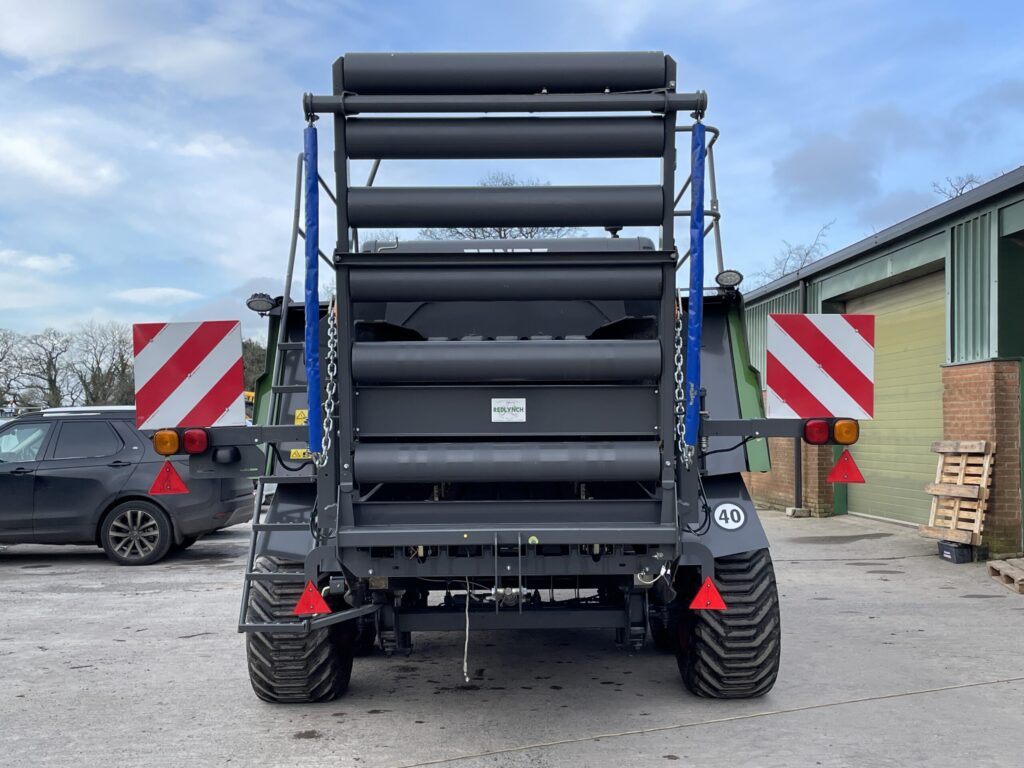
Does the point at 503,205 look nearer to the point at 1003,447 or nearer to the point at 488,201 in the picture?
the point at 488,201

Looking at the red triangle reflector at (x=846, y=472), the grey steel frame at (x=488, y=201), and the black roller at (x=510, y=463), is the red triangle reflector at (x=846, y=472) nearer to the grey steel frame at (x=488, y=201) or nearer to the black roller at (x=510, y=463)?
the grey steel frame at (x=488, y=201)

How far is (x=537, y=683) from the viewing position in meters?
5.95

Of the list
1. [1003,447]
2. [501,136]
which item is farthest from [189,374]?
[1003,447]

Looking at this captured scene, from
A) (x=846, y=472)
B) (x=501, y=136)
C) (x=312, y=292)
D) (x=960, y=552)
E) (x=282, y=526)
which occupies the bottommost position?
(x=960, y=552)

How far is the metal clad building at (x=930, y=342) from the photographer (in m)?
10.8

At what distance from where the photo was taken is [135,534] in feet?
38.0

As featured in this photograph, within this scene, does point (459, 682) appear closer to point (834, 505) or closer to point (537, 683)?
point (537, 683)

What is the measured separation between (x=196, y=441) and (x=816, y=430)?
284 cm

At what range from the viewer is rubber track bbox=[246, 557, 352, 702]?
16.1 feet

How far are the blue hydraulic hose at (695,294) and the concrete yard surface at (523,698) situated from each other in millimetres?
1530

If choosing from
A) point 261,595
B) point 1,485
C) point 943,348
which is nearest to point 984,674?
point 261,595

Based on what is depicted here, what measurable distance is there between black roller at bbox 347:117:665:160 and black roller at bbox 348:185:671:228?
16 cm

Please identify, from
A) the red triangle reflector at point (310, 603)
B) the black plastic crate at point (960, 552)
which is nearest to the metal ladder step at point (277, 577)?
the red triangle reflector at point (310, 603)

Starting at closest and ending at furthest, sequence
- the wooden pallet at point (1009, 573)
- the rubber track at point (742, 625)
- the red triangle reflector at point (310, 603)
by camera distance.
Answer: the red triangle reflector at point (310, 603), the rubber track at point (742, 625), the wooden pallet at point (1009, 573)
